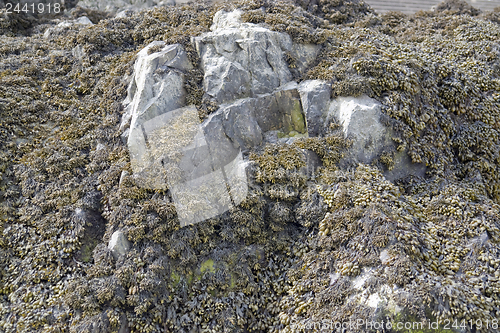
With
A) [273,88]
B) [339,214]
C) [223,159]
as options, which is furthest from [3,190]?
[339,214]

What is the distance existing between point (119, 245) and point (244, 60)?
5155mm

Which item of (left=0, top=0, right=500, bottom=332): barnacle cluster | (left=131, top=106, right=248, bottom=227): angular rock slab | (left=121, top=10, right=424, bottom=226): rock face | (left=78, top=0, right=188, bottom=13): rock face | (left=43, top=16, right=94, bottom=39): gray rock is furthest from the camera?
(left=78, top=0, right=188, bottom=13): rock face

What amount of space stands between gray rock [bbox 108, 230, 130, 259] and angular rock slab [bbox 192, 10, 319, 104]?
369 centimetres

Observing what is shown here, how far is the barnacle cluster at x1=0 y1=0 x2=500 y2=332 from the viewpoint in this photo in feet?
18.1

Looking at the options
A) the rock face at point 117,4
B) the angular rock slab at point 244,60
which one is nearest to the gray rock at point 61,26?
the rock face at point 117,4

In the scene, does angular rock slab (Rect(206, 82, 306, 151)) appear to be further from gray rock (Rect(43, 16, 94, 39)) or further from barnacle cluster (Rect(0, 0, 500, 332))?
gray rock (Rect(43, 16, 94, 39))

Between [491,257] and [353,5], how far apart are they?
31.6ft

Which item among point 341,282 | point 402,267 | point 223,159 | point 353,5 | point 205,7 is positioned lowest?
point 341,282

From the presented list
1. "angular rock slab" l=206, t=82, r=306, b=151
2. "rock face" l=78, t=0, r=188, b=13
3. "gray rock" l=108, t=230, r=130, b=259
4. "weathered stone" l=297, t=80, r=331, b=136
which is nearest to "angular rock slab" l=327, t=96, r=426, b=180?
"weathered stone" l=297, t=80, r=331, b=136

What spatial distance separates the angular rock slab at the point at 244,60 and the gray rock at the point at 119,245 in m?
3.69

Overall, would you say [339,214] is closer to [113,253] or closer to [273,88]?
[273,88]

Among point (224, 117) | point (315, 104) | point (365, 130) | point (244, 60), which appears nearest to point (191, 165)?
point (224, 117)

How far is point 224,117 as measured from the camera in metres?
7.31

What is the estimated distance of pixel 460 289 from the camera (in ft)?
16.2
